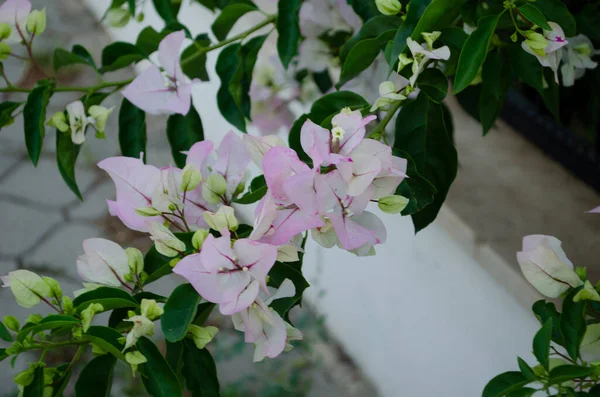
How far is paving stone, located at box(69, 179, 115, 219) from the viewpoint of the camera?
6.01ft

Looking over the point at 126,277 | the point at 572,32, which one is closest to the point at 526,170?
the point at 572,32

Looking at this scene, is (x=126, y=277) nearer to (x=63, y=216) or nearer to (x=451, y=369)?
(x=451, y=369)

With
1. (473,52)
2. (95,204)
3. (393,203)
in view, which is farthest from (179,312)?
(95,204)

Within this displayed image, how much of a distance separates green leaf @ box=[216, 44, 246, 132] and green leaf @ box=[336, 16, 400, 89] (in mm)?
162

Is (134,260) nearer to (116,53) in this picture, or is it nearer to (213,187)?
(213,187)

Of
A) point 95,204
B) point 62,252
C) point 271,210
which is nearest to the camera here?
point 271,210

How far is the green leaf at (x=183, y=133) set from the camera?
0.66 metres

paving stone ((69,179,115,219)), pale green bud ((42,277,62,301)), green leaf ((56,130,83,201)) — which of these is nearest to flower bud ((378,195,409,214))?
pale green bud ((42,277,62,301))

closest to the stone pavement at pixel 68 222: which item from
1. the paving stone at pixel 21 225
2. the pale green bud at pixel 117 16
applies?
the paving stone at pixel 21 225

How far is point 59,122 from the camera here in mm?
620

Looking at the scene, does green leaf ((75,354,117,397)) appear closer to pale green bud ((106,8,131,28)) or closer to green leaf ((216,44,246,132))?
green leaf ((216,44,246,132))

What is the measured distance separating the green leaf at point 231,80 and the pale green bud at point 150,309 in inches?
11.4

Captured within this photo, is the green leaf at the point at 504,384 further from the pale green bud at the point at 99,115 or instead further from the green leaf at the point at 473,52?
the pale green bud at the point at 99,115

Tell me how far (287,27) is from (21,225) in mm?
1345
